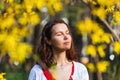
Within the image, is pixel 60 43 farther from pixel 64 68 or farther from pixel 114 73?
pixel 114 73

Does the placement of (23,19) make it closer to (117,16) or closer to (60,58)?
(117,16)

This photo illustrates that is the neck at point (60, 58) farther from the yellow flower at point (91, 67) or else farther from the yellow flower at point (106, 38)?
the yellow flower at point (91, 67)

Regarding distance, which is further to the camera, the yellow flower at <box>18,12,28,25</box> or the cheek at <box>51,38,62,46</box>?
the yellow flower at <box>18,12,28,25</box>

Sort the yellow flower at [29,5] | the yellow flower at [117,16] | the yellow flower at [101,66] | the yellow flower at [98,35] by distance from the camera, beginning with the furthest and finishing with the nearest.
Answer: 1. the yellow flower at [101,66]
2. the yellow flower at [98,35]
3. the yellow flower at [29,5]
4. the yellow flower at [117,16]

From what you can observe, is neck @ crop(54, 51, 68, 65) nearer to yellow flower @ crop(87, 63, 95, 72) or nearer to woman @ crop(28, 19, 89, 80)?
woman @ crop(28, 19, 89, 80)

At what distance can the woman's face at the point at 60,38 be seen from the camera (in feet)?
14.5

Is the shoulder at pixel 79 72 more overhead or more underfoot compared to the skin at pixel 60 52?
more underfoot

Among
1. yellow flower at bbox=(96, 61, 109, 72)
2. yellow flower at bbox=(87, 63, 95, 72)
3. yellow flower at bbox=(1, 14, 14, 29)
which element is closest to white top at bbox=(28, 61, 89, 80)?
yellow flower at bbox=(1, 14, 14, 29)

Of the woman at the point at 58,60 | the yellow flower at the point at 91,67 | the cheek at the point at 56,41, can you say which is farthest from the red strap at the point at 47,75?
the yellow flower at the point at 91,67

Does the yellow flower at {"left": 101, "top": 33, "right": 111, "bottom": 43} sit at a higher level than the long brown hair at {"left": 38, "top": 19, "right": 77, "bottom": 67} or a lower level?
lower

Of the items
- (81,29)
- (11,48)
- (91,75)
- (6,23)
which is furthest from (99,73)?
(11,48)

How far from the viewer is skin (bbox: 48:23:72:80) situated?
4457 mm

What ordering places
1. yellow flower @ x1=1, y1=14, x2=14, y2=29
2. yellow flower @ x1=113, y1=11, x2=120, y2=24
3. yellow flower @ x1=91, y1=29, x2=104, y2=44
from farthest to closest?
yellow flower @ x1=91, y1=29, x2=104, y2=44 < yellow flower @ x1=113, y1=11, x2=120, y2=24 < yellow flower @ x1=1, y1=14, x2=14, y2=29

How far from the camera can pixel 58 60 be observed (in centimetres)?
453
